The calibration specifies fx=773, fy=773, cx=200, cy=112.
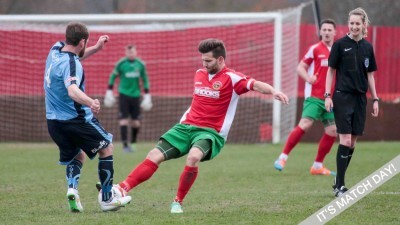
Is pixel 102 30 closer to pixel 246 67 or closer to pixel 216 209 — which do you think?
pixel 246 67

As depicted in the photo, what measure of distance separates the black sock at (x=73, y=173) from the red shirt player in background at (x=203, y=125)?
0.49 metres

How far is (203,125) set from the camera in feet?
24.5

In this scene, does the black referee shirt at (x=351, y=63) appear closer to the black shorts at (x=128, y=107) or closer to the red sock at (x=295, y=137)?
the red sock at (x=295, y=137)

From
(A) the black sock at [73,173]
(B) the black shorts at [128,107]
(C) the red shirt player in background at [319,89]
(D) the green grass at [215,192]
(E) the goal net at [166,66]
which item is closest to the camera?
(D) the green grass at [215,192]

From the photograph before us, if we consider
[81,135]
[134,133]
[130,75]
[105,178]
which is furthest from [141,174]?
[134,133]

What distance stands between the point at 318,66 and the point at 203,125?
3763mm

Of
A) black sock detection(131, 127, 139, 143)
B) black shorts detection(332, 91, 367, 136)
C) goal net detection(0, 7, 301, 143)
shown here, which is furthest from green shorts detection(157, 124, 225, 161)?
goal net detection(0, 7, 301, 143)

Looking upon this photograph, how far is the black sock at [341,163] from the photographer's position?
325 inches

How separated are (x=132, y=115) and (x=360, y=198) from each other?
8313 mm

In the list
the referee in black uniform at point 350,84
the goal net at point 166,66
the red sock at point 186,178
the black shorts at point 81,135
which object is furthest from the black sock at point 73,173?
the goal net at point 166,66

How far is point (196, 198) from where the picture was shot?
27.9 feet

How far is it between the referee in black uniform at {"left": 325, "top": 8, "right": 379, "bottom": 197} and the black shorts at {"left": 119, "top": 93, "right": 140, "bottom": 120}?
25.4ft

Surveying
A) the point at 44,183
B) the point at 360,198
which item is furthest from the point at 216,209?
the point at 44,183

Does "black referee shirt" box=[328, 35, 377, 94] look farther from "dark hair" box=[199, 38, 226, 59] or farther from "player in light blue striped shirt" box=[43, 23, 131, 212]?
"player in light blue striped shirt" box=[43, 23, 131, 212]
